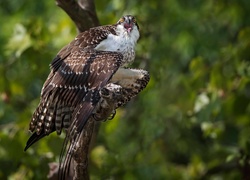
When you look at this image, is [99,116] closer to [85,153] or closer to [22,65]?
[85,153]

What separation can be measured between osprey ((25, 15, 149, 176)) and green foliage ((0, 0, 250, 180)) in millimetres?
1164

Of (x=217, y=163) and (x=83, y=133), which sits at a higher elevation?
(x=217, y=163)

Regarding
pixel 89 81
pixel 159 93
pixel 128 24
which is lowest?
pixel 89 81

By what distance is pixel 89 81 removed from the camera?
5391 mm

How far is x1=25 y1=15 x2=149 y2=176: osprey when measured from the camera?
17.3 ft

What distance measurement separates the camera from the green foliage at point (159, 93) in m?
7.30

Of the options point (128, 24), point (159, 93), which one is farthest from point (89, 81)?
point (159, 93)

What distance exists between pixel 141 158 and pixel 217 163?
3.01ft

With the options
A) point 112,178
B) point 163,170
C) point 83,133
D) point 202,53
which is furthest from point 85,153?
point 202,53

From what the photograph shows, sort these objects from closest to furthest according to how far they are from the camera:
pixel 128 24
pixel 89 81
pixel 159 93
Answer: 1. pixel 89 81
2. pixel 128 24
3. pixel 159 93

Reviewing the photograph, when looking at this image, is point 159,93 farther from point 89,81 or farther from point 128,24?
point 89,81

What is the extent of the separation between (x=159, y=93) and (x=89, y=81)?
4201 mm

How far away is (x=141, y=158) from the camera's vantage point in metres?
8.51

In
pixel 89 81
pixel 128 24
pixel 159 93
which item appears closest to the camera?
pixel 89 81
